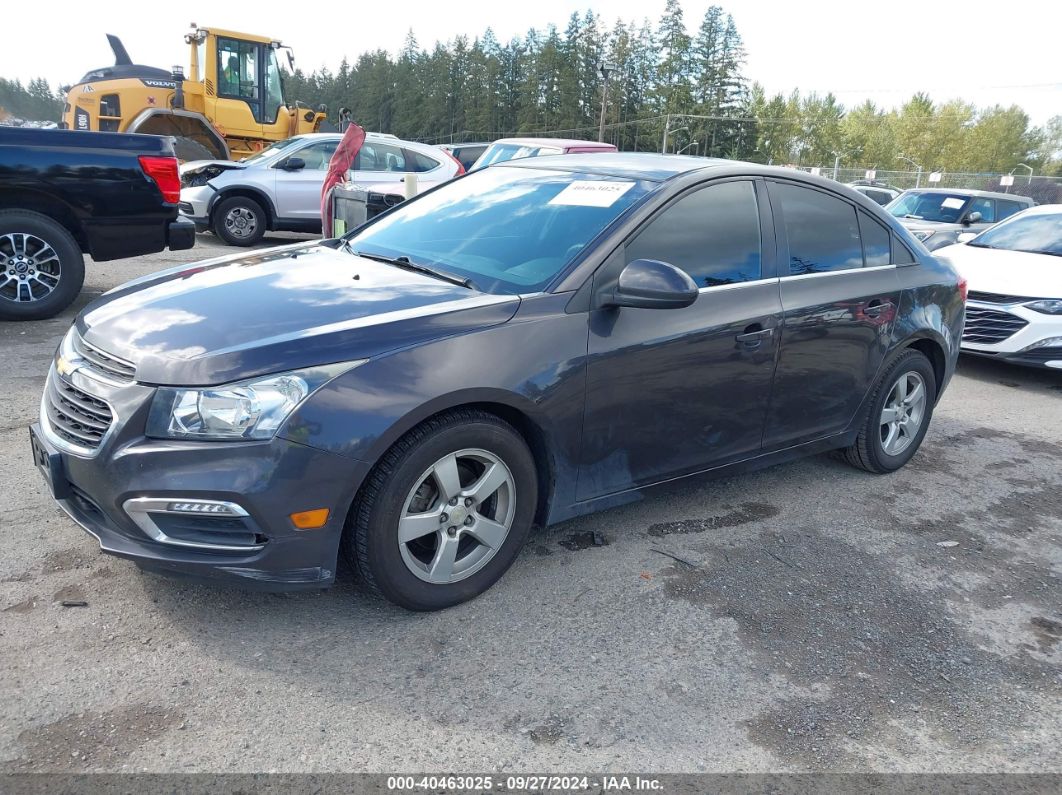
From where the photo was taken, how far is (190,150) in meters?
16.2

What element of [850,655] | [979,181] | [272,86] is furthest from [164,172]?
[979,181]

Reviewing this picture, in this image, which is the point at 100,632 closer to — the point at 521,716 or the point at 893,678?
the point at 521,716

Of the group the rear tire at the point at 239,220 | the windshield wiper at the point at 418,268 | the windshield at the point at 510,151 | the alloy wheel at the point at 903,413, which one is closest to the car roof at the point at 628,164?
the windshield wiper at the point at 418,268

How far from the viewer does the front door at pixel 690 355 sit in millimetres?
3307

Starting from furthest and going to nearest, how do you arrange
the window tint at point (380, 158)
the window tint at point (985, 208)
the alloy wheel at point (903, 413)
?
the window tint at point (985, 208) → the window tint at point (380, 158) → the alloy wheel at point (903, 413)

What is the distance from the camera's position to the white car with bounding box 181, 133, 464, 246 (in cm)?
1196

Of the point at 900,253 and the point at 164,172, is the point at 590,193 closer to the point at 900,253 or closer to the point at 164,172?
the point at 900,253

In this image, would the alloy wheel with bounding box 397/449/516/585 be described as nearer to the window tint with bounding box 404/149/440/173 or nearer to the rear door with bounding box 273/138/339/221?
the rear door with bounding box 273/138/339/221

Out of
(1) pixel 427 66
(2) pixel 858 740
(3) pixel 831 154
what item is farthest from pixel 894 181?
(1) pixel 427 66

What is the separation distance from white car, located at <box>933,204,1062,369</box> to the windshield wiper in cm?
534

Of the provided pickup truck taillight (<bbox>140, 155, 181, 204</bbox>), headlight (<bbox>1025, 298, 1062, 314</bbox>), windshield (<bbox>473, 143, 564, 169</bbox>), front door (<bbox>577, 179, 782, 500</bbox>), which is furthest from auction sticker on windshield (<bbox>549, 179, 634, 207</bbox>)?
windshield (<bbox>473, 143, 564, 169</bbox>)

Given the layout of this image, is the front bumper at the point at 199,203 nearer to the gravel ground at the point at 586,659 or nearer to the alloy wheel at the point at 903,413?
the gravel ground at the point at 586,659

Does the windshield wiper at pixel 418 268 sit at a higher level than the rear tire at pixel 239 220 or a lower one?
higher

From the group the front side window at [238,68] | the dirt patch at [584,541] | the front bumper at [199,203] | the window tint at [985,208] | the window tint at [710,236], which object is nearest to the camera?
the window tint at [710,236]
